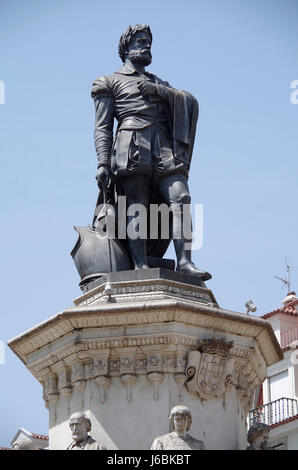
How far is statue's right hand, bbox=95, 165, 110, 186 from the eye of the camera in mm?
19047

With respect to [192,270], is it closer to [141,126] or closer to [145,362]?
A: [145,362]

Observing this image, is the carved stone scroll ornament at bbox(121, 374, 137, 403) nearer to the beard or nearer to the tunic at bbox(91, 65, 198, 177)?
the tunic at bbox(91, 65, 198, 177)

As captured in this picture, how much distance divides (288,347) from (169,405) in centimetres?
2747

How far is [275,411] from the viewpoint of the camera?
42.9 meters

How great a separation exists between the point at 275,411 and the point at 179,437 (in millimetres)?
27021

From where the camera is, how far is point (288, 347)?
145 ft

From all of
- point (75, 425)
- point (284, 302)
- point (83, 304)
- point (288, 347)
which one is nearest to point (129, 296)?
point (83, 304)

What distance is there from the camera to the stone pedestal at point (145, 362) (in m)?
17.1

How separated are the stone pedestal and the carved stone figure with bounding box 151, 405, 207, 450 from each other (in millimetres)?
502

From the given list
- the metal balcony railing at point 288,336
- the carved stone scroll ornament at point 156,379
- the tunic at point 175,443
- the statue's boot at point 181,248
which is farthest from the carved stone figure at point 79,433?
the metal balcony railing at point 288,336

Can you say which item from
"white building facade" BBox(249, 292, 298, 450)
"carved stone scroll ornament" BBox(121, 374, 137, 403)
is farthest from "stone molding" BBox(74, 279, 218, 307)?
"white building facade" BBox(249, 292, 298, 450)
